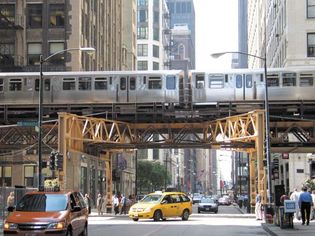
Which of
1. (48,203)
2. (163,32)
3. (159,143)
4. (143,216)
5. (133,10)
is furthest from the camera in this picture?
(163,32)

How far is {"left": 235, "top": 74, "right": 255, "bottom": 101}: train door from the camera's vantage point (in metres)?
44.5

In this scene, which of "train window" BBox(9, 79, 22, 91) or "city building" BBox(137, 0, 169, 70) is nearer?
"train window" BBox(9, 79, 22, 91)

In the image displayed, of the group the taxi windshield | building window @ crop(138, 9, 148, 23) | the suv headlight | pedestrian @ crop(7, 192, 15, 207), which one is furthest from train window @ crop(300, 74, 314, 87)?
building window @ crop(138, 9, 148, 23)

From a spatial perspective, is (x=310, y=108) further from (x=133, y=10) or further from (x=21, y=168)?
(x=133, y=10)

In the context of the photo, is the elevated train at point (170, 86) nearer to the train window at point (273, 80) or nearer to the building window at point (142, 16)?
the train window at point (273, 80)

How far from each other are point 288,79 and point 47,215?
30.1m

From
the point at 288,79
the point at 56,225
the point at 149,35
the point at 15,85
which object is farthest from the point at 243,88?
the point at 149,35

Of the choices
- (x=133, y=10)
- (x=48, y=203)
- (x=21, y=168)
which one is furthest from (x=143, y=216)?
(x=133, y=10)

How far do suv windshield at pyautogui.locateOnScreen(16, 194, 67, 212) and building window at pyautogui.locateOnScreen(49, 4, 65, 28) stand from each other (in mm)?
47403

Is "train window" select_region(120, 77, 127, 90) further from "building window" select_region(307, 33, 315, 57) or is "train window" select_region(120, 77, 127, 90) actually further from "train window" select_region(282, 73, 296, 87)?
"building window" select_region(307, 33, 315, 57)

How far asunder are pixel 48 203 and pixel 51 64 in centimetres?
4614

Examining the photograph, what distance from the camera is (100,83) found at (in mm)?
45969

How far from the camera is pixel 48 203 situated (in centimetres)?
1772

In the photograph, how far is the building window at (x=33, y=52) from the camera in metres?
63.4
